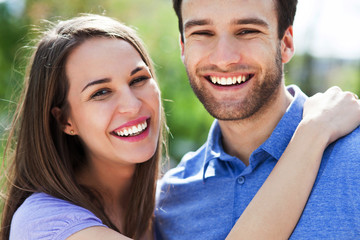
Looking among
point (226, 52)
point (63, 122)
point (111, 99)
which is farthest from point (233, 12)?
point (63, 122)

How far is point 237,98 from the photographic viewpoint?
93.7 inches

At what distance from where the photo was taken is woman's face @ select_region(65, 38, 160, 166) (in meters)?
2.51

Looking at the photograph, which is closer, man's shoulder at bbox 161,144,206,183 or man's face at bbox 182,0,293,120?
man's face at bbox 182,0,293,120

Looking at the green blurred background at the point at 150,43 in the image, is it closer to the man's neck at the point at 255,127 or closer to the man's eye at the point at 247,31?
the man's neck at the point at 255,127

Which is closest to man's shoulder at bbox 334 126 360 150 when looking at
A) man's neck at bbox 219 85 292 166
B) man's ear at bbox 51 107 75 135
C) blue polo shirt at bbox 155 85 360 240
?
blue polo shirt at bbox 155 85 360 240

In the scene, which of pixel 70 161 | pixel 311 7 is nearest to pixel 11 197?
pixel 70 161

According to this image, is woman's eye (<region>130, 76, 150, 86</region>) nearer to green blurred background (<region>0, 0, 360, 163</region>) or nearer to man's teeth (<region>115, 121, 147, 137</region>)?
man's teeth (<region>115, 121, 147, 137</region>)

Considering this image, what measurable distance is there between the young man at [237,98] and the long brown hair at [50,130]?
497 millimetres

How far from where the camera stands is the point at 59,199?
247 cm

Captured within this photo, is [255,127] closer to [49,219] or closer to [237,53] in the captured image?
[237,53]

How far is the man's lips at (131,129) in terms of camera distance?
259 cm

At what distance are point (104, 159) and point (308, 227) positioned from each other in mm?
1406

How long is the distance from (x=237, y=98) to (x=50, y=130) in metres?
1.17

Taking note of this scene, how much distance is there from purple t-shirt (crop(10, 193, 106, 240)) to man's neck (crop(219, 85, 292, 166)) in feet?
2.90
